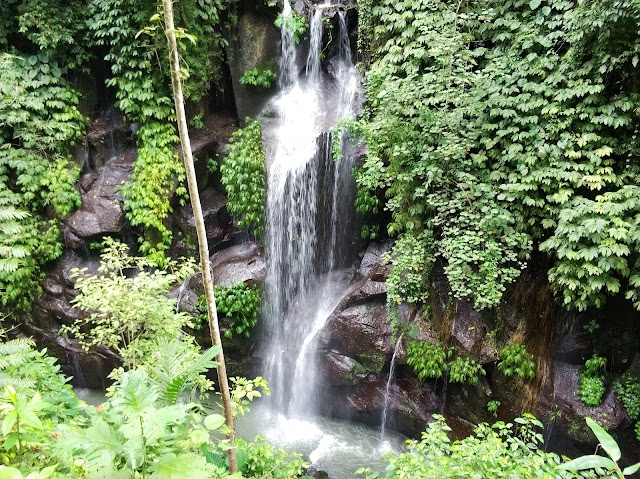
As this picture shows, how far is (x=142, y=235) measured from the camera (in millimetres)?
8891

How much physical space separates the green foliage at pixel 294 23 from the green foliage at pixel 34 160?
4712 mm

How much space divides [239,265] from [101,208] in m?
3.06

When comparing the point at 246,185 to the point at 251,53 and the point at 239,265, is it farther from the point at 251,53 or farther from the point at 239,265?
the point at 251,53

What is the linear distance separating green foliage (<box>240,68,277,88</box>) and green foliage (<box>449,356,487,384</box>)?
7129mm

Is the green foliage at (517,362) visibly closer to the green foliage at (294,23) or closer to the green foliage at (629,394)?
the green foliage at (629,394)

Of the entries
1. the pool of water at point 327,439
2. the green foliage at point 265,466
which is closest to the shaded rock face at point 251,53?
the pool of water at point 327,439

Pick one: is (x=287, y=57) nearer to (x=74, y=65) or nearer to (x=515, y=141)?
(x=74, y=65)

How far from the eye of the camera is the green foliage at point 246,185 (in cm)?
884

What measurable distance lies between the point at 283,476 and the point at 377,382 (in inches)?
116

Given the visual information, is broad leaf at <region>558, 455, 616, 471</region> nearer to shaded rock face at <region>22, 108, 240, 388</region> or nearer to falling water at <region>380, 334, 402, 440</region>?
falling water at <region>380, 334, 402, 440</region>

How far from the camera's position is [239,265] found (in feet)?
28.6

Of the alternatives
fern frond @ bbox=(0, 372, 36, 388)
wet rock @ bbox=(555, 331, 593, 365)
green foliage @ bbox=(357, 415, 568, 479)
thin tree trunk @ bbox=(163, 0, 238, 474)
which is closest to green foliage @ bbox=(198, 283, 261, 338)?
fern frond @ bbox=(0, 372, 36, 388)

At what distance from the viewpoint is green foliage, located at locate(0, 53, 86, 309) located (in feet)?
27.3

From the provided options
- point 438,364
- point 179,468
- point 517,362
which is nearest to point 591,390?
point 517,362
